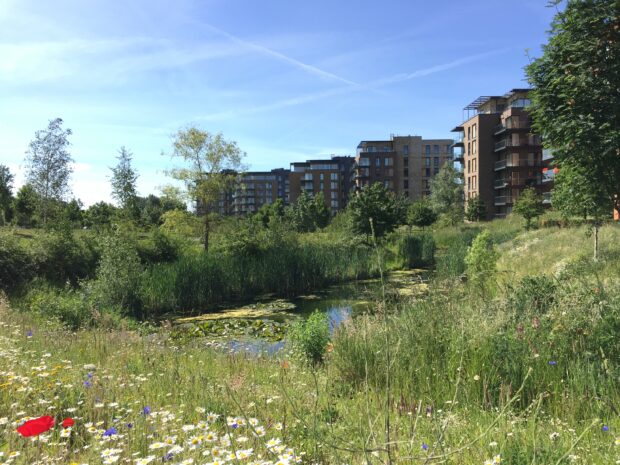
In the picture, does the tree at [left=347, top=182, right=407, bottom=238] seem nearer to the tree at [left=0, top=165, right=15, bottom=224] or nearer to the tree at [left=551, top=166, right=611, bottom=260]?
the tree at [left=551, top=166, right=611, bottom=260]

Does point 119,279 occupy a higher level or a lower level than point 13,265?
lower

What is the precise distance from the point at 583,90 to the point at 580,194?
347cm

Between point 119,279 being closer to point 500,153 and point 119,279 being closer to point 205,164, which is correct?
point 205,164

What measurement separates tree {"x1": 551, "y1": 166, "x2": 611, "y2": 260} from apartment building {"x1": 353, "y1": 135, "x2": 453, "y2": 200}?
64.4 m

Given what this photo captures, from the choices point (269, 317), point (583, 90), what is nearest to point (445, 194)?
point (269, 317)

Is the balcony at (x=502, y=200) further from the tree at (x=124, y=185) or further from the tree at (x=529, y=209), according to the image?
the tree at (x=124, y=185)

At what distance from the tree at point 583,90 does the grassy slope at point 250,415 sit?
5403mm

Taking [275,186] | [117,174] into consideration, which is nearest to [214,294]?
[117,174]

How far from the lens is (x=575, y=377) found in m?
3.64

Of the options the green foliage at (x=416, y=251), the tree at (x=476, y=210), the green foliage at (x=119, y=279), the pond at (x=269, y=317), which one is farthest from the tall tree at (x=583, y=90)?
the tree at (x=476, y=210)

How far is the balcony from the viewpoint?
50.4 metres

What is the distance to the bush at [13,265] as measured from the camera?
38.4ft

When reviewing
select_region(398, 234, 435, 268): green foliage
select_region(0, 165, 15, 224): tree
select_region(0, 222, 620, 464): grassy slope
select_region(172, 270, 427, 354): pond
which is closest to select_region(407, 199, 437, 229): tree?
select_region(398, 234, 435, 268): green foliage

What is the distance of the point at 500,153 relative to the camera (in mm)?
54469
